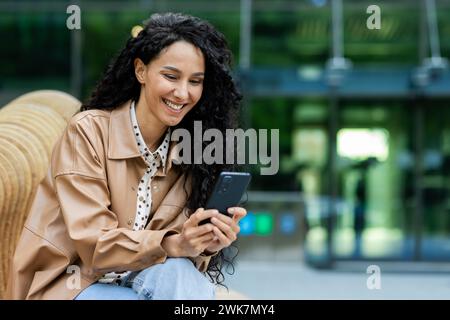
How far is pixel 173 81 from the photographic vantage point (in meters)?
2.38

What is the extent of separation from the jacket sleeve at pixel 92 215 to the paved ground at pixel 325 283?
191 inches

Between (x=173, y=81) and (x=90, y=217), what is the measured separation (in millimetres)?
517

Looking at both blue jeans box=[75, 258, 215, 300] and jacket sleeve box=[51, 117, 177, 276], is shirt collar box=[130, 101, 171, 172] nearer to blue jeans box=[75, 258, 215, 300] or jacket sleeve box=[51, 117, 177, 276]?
jacket sleeve box=[51, 117, 177, 276]

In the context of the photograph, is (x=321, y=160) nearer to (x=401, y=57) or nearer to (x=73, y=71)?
(x=401, y=57)

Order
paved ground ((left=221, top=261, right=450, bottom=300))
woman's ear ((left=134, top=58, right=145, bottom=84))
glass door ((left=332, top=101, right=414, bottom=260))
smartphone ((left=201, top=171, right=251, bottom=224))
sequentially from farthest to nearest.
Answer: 1. glass door ((left=332, top=101, right=414, bottom=260))
2. paved ground ((left=221, top=261, right=450, bottom=300))
3. woman's ear ((left=134, top=58, right=145, bottom=84))
4. smartphone ((left=201, top=171, right=251, bottom=224))

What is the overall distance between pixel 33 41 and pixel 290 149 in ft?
12.5

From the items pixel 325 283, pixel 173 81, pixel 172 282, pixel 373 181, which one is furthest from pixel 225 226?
pixel 373 181

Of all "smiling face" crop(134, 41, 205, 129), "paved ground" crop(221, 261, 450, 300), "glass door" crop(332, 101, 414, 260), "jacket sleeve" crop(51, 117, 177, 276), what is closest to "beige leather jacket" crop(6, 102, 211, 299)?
"jacket sleeve" crop(51, 117, 177, 276)

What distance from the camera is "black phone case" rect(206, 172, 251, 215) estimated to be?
6.75ft

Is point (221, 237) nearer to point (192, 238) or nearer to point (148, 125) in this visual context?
point (192, 238)

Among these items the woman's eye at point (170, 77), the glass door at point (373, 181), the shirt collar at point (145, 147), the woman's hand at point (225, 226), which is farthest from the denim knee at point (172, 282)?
the glass door at point (373, 181)
